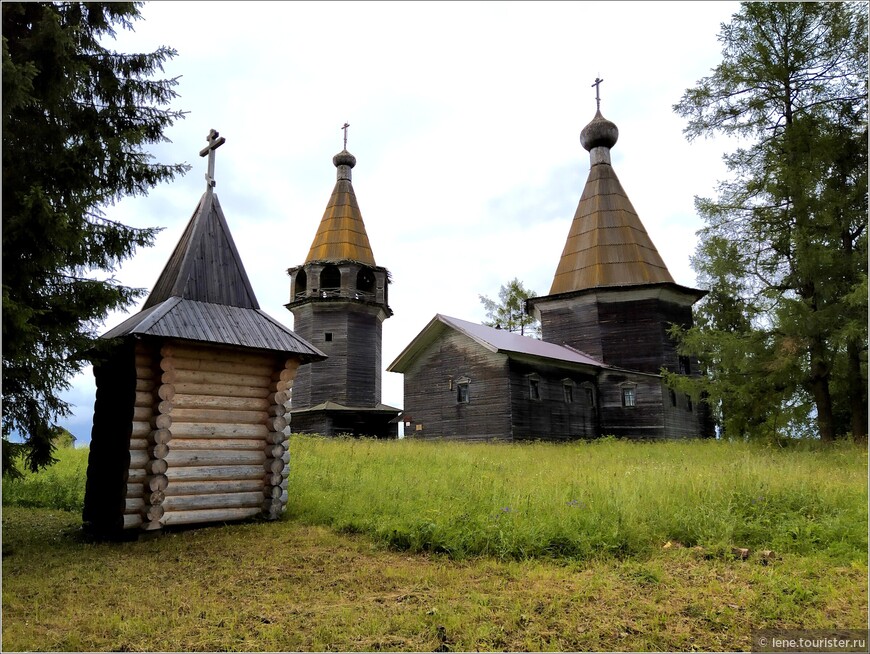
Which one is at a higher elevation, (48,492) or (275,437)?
(275,437)

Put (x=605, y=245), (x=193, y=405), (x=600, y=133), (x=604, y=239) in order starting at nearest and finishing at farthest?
(x=193, y=405)
(x=605, y=245)
(x=604, y=239)
(x=600, y=133)

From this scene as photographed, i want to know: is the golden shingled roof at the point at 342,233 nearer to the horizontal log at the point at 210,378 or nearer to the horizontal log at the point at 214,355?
the horizontal log at the point at 214,355

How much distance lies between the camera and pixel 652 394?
2256 centimetres

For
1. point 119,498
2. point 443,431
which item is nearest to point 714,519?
point 119,498

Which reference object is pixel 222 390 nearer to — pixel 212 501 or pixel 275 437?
pixel 275 437

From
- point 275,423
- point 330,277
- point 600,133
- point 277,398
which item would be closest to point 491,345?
point 277,398

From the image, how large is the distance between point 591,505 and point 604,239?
20.1 meters

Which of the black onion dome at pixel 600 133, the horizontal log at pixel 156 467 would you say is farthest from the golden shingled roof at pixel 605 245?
the horizontal log at pixel 156 467

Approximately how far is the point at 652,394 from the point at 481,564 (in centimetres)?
1809

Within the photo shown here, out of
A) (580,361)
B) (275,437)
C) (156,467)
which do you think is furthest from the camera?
(580,361)

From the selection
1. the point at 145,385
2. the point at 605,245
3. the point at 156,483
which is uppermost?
the point at 605,245

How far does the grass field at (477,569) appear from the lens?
185 inches

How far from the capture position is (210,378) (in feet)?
29.4

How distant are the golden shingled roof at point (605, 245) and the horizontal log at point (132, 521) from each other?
2041cm
